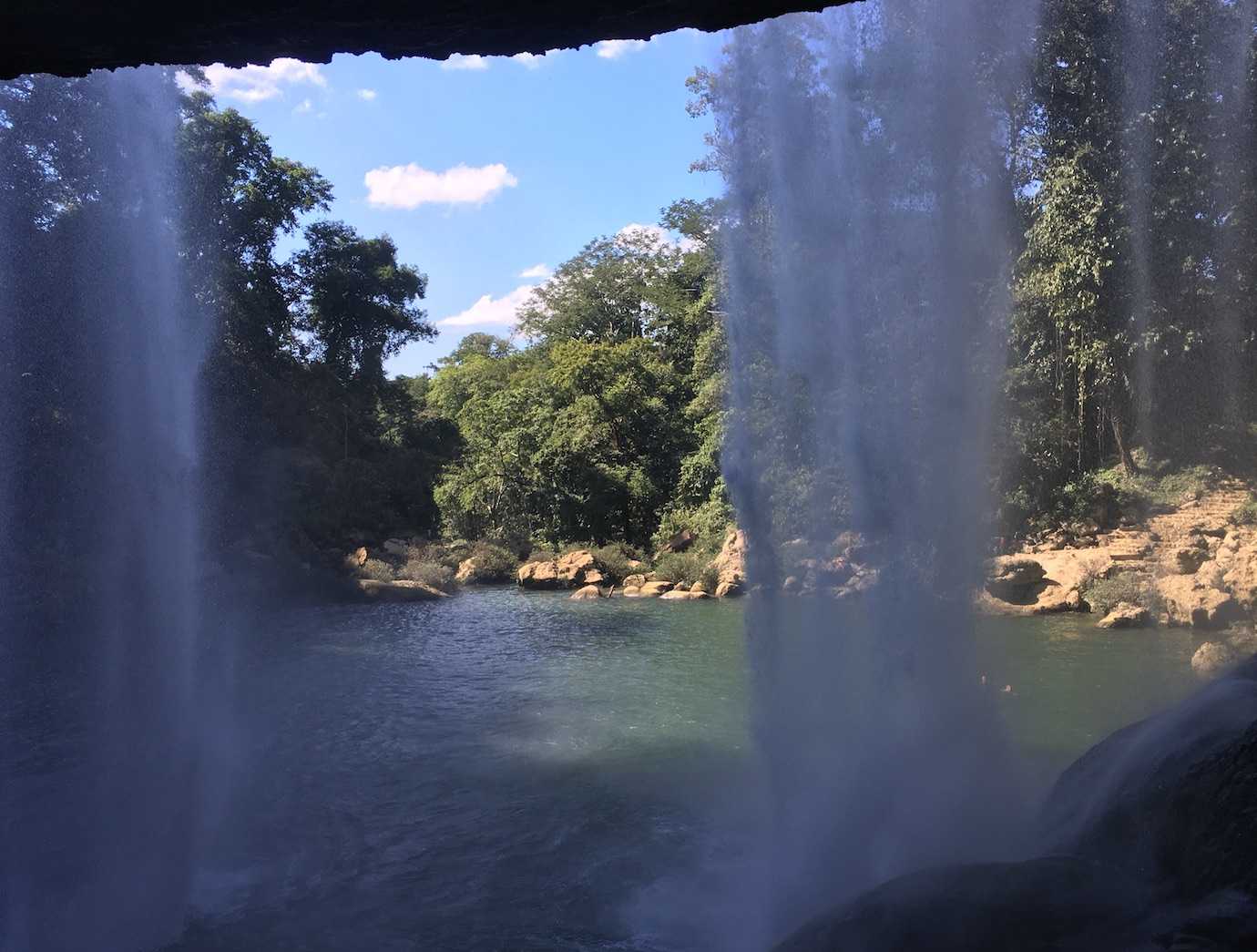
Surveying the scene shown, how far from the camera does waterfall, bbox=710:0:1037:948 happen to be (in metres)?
6.36

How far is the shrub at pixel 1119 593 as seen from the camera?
1496 cm

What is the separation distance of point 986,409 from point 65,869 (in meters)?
7.43

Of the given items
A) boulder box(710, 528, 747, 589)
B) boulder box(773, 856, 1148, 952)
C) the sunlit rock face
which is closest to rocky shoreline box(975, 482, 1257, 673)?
boulder box(710, 528, 747, 589)

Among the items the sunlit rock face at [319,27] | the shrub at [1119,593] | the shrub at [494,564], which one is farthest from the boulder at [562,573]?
the sunlit rock face at [319,27]

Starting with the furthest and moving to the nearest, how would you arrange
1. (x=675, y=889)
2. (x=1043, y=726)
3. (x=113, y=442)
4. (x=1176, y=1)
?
(x=113, y=442) → (x=1176, y=1) → (x=1043, y=726) → (x=675, y=889)

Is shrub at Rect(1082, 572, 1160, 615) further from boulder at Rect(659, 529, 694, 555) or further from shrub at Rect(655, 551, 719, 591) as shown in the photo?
boulder at Rect(659, 529, 694, 555)

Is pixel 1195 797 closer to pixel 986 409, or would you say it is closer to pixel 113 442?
pixel 986 409

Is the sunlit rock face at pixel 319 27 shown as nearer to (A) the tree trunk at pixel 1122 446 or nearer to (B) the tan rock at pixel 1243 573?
(B) the tan rock at pixel 1243 573

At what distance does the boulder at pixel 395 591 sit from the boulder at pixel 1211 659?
15.1m

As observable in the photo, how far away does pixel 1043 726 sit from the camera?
9062mm

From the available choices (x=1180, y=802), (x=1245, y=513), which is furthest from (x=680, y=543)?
(x=1180, y=802)

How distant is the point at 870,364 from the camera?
6984mm

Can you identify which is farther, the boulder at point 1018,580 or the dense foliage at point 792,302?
the boulder at point 1018,580

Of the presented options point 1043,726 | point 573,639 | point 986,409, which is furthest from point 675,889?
point 573,639
